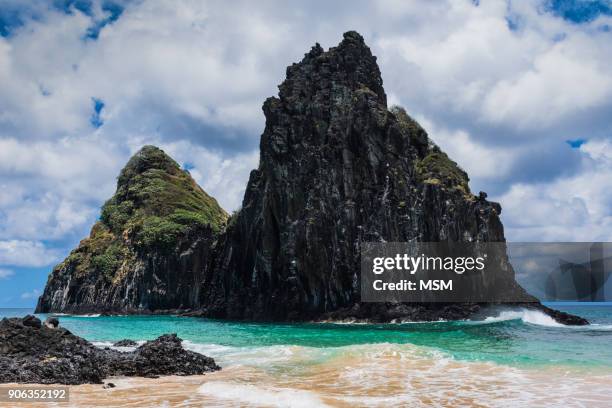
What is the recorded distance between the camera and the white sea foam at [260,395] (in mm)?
13485

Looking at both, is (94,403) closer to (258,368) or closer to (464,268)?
(258,368)

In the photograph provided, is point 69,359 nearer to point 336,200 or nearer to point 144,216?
point 336,200

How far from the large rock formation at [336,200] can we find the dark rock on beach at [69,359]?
138ft

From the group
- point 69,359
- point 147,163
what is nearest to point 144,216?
point 147,163

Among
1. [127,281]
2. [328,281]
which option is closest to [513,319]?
[328,281]

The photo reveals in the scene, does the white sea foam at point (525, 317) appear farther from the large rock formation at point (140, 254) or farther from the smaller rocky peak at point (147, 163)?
the smaller rocky peak at point (147, 163)

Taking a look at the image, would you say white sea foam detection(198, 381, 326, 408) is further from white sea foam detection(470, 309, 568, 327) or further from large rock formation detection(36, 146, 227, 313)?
large rock formation detection(36, 146, 227, 313)

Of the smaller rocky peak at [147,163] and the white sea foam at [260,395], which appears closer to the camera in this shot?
the white sea foam at [260,395]

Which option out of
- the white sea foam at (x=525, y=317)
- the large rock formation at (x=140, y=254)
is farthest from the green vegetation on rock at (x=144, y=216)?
the white sea foam at (x=525, y=317)

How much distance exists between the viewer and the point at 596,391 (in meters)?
15.4

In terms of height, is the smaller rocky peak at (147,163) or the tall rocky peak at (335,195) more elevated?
the smaller rocky peak at (147,163)

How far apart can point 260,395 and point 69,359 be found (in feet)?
23.4

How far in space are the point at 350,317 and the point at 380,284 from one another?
542 cm

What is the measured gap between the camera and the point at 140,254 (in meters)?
105
